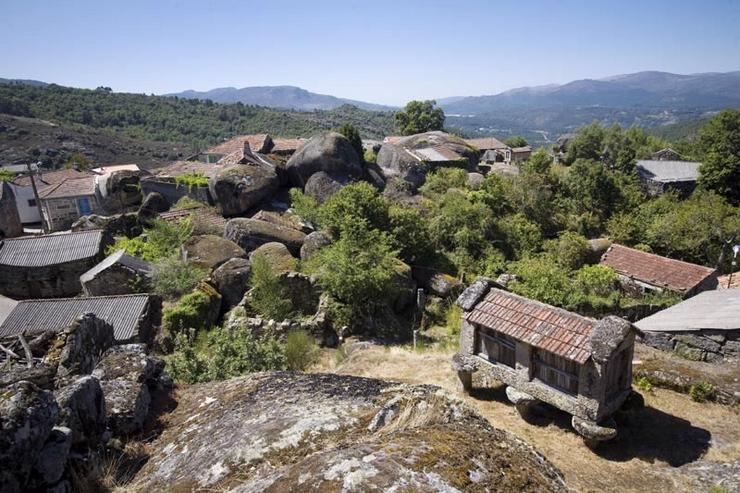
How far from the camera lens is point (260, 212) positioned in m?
23.6

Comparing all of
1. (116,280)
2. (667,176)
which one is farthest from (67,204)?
(667,176)

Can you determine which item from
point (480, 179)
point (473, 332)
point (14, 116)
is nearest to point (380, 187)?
point (480, 179)

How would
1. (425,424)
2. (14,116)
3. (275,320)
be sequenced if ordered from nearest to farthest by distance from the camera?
(425,424)
(275,320)
(14,116)

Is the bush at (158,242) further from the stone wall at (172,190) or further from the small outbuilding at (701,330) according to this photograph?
the small outbuilding at (701,330)

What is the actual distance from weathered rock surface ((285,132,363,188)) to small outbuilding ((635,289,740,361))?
16.5 meters

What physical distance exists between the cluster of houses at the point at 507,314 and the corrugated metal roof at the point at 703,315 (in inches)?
1.3

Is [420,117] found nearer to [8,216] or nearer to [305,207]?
[305,207]

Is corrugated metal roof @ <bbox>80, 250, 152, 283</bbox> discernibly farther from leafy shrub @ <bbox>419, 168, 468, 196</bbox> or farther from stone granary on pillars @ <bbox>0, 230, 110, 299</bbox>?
leafy shrub @ <bbox>419, 168, 468, 196</bbox>

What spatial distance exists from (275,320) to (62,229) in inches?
1028

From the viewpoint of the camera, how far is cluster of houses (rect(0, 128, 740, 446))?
927 cm

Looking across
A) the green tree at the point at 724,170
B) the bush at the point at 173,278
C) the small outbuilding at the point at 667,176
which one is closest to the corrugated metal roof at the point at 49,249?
the bush at the point at 173,278

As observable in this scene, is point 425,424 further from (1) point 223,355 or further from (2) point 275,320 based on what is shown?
(2) point 275,320

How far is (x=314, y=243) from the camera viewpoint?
19.8m

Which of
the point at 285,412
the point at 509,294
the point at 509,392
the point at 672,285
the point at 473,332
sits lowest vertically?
the point at 672,285
